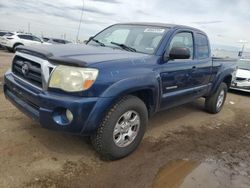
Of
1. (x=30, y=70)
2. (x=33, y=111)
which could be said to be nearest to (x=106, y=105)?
(x=33, y=111)

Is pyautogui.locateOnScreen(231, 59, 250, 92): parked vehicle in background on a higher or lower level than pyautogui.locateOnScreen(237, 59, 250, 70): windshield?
lower

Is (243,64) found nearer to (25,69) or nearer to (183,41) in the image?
(183,41)

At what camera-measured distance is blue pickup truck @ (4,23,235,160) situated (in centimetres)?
329

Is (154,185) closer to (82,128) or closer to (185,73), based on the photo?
(82,128)

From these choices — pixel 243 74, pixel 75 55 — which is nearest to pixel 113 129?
pixel 75 55

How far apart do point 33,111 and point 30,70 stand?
559 mm

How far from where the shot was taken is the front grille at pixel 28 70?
11.7 feet

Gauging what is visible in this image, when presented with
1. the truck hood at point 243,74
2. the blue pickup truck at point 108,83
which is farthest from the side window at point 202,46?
the truck hood at point 243,74

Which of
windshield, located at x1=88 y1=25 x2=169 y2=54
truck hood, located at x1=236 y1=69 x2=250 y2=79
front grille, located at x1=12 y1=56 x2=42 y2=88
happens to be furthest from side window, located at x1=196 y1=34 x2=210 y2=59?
truck hood, located at x1=236 y1=69 x2=250 y2=79

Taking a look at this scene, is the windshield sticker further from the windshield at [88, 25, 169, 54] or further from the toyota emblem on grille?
the toyota emblem on grille

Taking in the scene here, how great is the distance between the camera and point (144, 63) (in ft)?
13.1

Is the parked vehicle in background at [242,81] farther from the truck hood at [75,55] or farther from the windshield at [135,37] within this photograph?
the truck hood at [75,55]

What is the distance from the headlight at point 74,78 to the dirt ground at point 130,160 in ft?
3.23

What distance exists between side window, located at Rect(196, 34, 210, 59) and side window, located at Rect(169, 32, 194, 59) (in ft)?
0.82
